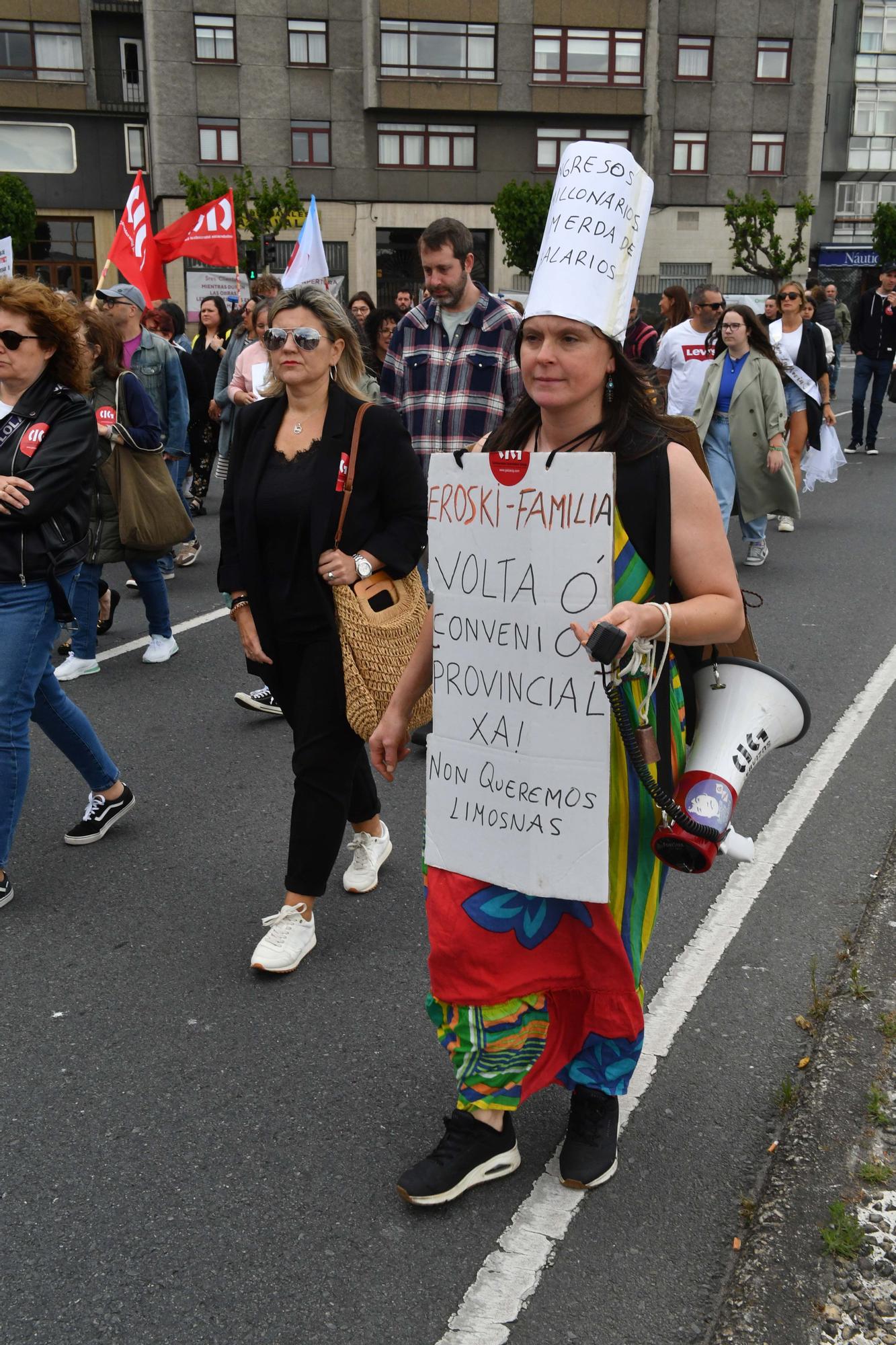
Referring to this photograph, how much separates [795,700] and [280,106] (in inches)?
1876

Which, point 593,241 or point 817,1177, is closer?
point 593,241

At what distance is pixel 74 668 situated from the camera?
689 cm

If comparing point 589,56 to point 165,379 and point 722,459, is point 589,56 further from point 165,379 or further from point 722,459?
point 165,379

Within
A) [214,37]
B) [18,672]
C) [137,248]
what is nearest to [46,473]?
[18,672]

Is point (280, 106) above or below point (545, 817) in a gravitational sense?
above

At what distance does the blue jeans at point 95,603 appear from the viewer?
6.65 metres

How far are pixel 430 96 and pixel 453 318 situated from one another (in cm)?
4392

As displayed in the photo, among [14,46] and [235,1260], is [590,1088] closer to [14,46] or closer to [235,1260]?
[235,1260]

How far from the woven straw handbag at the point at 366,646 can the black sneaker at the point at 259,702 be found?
242 cm

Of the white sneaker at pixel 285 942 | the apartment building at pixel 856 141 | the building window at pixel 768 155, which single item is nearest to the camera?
the white sneaker at pixel 285 942

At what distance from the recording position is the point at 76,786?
5359 mm

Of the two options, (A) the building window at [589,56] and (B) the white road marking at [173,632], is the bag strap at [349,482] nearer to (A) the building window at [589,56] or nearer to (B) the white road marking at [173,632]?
(B) the white road marking at [173,632]

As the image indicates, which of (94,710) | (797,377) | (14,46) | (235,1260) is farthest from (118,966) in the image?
(14,46)

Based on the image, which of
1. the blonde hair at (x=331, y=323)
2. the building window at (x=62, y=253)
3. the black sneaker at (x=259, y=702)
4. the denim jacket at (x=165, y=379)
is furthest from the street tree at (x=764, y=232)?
the blonde hair at (x=331, y=323)
